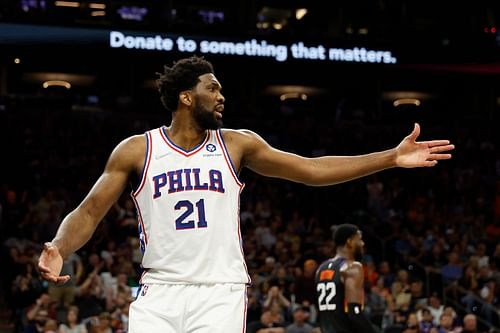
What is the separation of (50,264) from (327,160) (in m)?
1.56

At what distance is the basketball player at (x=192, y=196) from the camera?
4.34m

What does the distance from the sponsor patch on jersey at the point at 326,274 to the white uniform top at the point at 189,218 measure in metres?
4.07

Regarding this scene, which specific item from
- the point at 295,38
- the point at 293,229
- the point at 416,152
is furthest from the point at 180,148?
the point at 295,38

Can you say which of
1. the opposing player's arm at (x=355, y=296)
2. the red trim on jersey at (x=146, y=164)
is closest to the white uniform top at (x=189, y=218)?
the red trim on jersey at (x=146, y=164)

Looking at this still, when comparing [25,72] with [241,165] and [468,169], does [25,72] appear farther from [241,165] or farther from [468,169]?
[241,165]

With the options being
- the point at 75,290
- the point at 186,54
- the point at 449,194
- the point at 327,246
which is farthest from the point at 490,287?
the point at 186,54

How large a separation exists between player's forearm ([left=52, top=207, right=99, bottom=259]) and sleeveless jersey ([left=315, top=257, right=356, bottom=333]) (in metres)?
4.35

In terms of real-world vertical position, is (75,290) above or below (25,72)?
below

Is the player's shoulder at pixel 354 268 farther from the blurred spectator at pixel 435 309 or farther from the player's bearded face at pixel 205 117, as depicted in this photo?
the blurred spectator at pixel 435 309

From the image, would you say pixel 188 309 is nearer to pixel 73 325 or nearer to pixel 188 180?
pixel 188 180

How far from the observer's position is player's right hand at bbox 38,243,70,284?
4.07 metres

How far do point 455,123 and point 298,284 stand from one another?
1230cm

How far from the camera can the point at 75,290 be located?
12.1m

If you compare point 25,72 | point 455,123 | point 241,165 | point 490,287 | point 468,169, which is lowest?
point 490,287
